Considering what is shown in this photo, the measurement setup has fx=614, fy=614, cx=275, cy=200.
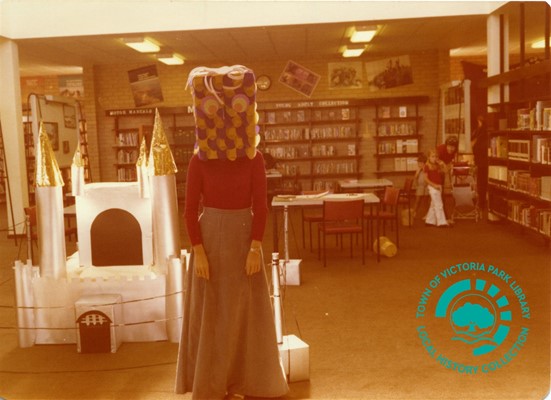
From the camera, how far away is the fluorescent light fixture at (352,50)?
13.0 m

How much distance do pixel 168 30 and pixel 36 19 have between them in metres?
2.19

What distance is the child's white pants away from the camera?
10219mm

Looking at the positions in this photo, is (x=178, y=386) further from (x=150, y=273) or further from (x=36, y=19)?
(x=36, y=19)

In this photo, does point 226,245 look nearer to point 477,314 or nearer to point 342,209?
point 477,314

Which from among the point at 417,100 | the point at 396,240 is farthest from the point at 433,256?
the point at 417,100

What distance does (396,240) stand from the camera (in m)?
8.97

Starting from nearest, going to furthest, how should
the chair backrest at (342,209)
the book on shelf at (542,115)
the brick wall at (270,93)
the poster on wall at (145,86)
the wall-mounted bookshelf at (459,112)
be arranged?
the chair backrest at (342,209), the book on shelf at (542,115), the wall-mounted bookshelf at (459,112), the brick wall at (270,93), the poster on wall at (145,86)

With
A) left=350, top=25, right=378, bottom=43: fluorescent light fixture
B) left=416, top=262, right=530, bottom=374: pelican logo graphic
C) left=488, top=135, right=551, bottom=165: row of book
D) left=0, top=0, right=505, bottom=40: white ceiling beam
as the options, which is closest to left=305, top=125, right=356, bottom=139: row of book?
left=350, top=25, right=378, bottom=43: fluorescent light fixture

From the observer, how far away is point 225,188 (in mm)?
3438

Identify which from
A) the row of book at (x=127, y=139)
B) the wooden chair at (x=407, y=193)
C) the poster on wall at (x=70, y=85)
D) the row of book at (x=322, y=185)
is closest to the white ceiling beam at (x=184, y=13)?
the wooden chair at (x=407, y=193)

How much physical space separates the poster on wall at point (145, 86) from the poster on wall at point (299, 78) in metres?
3.03

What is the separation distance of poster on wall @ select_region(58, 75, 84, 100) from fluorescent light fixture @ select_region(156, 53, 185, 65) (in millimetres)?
3704

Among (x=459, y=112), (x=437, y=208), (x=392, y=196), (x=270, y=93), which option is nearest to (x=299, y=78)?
(x=270, y=93)

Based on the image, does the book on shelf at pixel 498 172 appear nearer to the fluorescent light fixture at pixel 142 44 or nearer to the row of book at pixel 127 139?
the fluorescent light fixture at pixel 142 44
